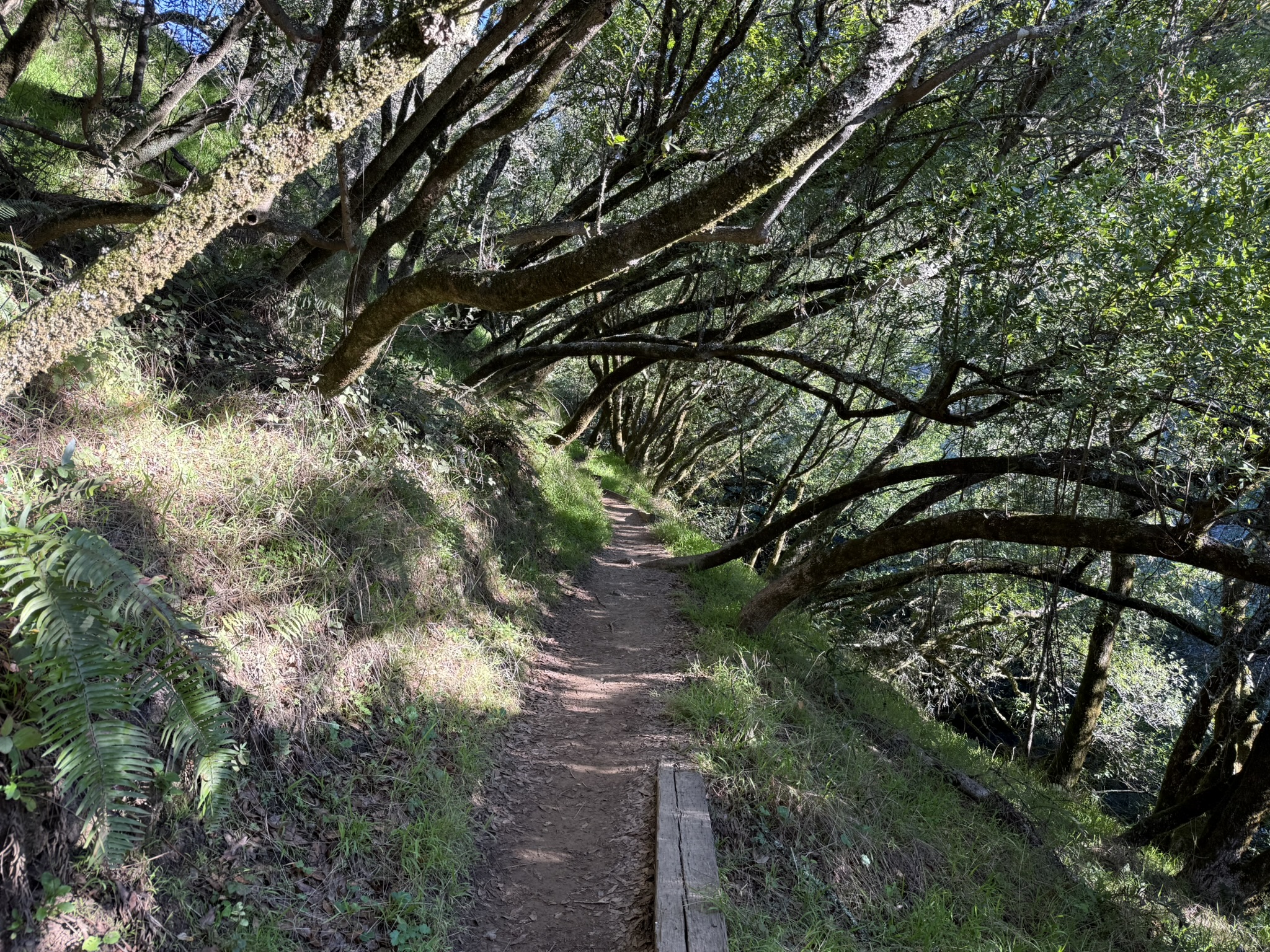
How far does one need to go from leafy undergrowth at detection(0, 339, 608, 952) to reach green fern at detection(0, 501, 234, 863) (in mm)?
262

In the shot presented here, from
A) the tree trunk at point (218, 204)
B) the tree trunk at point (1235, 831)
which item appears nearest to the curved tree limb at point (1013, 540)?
the tree trunk at point (1235, 831)

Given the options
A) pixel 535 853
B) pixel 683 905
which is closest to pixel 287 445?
pixel 535 853

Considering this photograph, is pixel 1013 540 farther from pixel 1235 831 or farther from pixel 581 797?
pixel 1235 831

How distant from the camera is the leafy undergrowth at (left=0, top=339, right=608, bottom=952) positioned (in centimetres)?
278

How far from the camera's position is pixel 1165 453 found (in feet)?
18.6

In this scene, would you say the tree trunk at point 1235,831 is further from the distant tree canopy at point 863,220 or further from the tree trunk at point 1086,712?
the tree trunk at point 1086,712

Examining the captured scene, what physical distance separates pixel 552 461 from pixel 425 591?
633cm

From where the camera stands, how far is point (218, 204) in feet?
9.96

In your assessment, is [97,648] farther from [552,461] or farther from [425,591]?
[552,461]

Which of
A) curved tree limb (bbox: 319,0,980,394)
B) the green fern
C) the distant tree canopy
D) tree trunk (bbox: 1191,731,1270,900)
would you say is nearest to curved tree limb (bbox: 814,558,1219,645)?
the distant tree canopy

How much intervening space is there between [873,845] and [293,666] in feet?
12.5

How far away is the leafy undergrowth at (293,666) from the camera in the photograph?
2.78 m

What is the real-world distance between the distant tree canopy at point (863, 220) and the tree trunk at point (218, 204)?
1 centimetres

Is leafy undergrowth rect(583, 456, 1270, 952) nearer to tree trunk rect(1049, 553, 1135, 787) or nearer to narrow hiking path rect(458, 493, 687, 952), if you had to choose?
narrow hiking path rect(458, 493, 687, 952)
